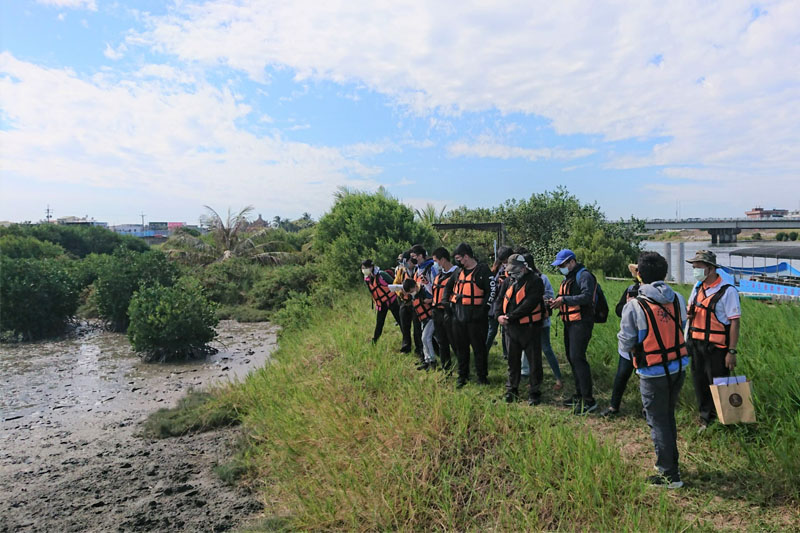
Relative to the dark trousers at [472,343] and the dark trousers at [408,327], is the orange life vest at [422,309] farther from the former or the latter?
the dark trousers at [472,343]

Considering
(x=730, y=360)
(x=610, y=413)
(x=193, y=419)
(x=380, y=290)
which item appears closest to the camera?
(x=730, y=360)

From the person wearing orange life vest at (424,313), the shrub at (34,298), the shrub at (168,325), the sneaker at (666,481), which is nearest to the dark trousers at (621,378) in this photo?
the sneaker at (666,481)

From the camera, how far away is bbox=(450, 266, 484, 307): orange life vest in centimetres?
653

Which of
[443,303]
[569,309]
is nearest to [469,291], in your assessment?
[443,303]

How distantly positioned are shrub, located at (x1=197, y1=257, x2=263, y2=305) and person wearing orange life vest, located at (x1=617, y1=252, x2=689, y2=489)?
2483cm

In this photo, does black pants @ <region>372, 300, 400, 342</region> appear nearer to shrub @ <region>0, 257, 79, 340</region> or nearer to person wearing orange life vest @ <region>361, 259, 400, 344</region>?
person wearing orange life vest @ <region>361, 259, 400, 344</region>

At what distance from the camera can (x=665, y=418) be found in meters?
4.19

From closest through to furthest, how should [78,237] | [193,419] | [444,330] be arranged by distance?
[444,330], [193,419], [78,237]

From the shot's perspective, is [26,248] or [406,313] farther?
A: [26,248]

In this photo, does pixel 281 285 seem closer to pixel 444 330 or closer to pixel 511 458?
pixel 444 330

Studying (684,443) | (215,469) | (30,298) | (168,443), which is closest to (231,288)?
(30,298)

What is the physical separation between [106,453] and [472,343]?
6.21 meters

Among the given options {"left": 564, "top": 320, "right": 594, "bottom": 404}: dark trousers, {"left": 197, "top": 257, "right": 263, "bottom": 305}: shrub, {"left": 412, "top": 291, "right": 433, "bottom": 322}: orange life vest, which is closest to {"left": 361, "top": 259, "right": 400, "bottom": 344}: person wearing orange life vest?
{"left": 412, "top": 291, "right": 433, "bottom": 322}: orange life vest

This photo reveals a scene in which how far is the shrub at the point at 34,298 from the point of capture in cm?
1995
